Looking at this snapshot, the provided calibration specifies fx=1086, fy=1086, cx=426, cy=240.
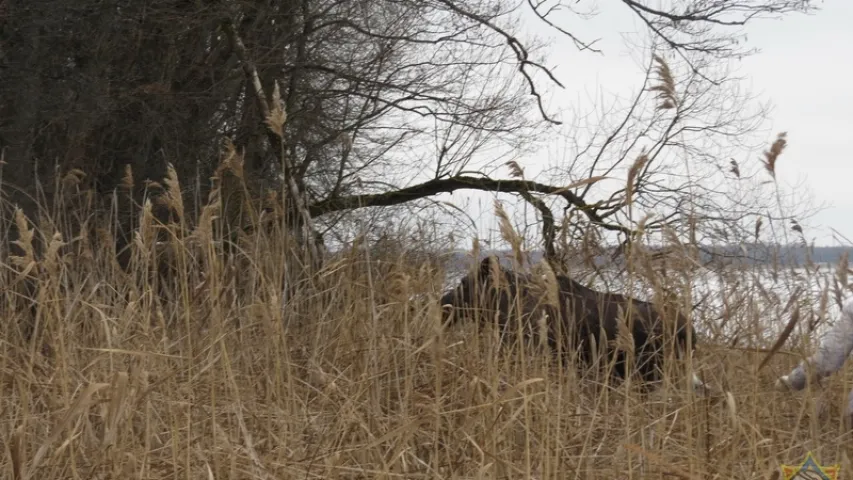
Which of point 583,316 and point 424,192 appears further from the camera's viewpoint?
point 424,192

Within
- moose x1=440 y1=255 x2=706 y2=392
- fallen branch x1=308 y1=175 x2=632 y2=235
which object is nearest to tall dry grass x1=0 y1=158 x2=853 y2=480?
moose x1=440 y1=255 x2=706 y2=392

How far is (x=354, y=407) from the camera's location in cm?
290

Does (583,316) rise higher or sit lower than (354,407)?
higher

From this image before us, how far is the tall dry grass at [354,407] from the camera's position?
8.46ft

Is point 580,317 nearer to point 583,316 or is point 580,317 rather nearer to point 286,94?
point 583,316

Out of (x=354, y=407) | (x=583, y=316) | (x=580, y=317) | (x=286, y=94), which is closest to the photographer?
(x=354, y=407)

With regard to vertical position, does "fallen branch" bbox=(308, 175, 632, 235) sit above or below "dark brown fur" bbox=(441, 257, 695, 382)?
above

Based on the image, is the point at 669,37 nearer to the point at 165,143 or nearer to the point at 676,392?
the point at 165,143

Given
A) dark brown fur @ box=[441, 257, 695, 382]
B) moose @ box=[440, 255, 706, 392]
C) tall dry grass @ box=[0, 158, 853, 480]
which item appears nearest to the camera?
tall dry grass @ box=[0, 158, 853, 480]

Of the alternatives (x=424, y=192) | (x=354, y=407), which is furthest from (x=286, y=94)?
(x=354, y=407)

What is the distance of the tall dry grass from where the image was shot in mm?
2578

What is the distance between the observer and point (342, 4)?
8.75 meters

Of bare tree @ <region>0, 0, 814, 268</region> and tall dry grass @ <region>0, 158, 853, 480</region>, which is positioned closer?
tall dry grass @ <region>0, 158, 853, 480</region>

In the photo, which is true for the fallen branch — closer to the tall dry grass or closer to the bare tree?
the bare tree
